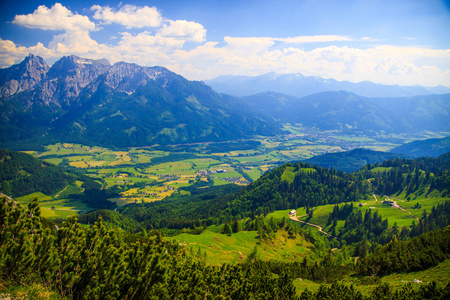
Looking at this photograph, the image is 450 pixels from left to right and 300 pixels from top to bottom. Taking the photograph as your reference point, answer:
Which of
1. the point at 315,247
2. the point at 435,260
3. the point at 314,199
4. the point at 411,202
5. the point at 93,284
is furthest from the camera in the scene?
the point at 314,199

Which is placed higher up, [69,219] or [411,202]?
[69,219]

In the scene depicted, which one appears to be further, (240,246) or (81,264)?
(240,246)

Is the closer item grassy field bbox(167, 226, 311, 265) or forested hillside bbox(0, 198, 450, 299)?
forested hillside bbox(0, 198, 450, 299)

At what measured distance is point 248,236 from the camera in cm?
10969

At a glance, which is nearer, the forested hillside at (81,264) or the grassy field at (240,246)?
the forested hillside at (81,264)

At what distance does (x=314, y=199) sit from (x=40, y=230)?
7516 inches

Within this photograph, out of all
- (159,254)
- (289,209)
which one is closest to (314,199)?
(289,209)

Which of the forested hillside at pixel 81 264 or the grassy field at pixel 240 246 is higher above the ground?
the forested hillside at pixel 81 264

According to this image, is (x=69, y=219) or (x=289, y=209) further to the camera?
(x=289, y=209)

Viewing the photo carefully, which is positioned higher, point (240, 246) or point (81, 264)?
point (81, 264)

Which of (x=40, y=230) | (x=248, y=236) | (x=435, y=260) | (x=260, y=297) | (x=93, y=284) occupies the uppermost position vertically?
(x=40, y=230)

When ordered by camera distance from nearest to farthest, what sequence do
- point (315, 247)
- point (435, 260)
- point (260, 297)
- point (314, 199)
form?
point (260, 297) → point (435, 260) → point (315, 247) → point (314, 199)

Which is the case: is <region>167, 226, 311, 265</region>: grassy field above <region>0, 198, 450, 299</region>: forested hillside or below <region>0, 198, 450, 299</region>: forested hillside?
below

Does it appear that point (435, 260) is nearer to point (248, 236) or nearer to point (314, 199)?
point (248, 236)
